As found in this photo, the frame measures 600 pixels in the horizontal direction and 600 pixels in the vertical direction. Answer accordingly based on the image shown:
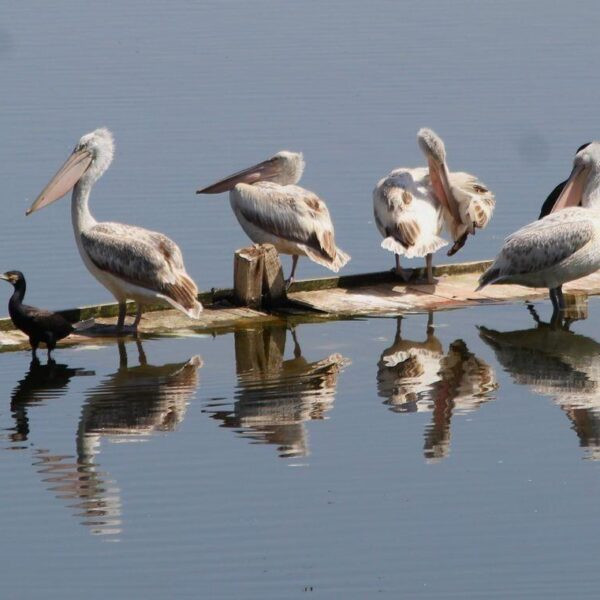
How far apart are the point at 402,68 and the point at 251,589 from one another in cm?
1703

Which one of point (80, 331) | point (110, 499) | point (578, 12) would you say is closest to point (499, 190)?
point (80, 331)

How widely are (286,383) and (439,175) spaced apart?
3338 mm

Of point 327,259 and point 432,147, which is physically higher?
point 432,147

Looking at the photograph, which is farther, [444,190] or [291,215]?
[444,190]

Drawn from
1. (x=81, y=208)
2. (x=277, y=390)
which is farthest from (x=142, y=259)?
(x=277, y=390)

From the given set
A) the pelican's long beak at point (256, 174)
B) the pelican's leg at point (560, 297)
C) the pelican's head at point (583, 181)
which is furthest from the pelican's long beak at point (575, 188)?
the pelican's long beak at point (256, 174)

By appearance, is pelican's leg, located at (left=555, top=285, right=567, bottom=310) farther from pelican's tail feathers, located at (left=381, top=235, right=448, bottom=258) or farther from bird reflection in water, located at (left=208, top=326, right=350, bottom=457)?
bird reflection in water, located at (left=208, top=326, right=350, bottom=457)

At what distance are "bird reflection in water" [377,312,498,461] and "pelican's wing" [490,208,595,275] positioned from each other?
854 millimetres

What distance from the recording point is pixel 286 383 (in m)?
11.6

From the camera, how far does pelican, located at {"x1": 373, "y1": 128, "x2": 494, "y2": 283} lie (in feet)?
45.1

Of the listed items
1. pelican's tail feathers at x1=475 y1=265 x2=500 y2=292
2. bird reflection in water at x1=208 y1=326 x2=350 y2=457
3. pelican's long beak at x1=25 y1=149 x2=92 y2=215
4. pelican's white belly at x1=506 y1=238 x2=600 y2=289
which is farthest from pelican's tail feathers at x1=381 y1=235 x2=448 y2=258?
pelican's long beak at x1=25 y1=149 x2=92 y2=215

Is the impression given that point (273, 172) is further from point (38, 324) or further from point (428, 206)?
point (38, 324)

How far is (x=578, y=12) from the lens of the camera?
29.6 m

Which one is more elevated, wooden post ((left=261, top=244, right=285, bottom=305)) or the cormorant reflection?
wooden post ((left=261, top=244, right=285, bottom=305))
